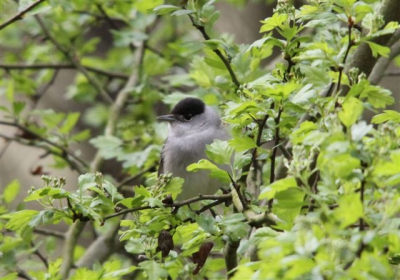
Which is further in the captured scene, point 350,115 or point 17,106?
point 17,106

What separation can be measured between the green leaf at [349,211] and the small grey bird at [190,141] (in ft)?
6.90

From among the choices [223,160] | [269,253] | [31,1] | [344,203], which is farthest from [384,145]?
[31,1]

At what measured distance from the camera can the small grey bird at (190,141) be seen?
373 centimetres

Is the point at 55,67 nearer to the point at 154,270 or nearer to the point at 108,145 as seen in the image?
the point at 108,145

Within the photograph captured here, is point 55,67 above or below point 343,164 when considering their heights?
below

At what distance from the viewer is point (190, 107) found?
14.0 ft

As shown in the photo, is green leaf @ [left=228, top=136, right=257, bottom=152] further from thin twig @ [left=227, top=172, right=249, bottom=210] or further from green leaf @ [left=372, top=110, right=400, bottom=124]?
green leaf @ [left=372, top=110, right=400, bottom=124]

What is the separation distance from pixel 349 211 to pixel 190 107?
2819 millimetres

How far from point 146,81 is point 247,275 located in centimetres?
312

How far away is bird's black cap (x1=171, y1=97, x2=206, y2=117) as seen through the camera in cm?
422

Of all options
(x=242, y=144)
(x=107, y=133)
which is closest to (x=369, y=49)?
(x=242, y=144)

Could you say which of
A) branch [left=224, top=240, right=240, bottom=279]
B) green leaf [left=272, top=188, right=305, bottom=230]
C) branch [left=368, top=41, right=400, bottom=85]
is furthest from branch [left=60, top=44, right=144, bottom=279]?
green leaf [left=272, top=188, right=305, bottom=230]

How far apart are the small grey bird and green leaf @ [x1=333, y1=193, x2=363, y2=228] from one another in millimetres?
2103

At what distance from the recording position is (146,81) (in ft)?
15.3
